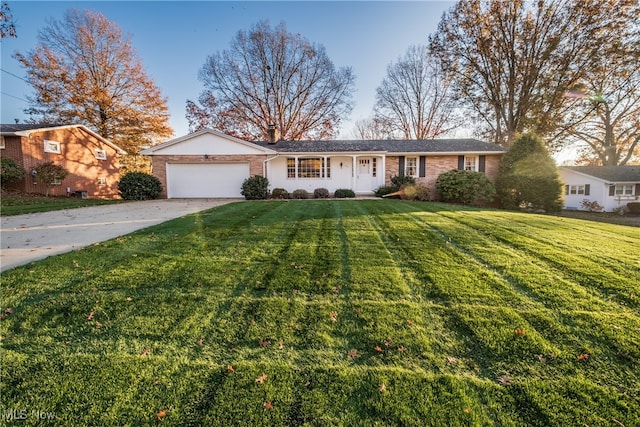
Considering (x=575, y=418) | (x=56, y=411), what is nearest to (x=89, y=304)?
(x=56, y=411)

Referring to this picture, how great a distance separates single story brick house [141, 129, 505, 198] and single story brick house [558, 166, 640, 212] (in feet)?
38.5

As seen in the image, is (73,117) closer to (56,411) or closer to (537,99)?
(56,411)

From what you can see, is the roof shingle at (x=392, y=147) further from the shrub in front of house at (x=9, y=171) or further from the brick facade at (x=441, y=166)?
the shrub in front of house at (x=9, y=171)

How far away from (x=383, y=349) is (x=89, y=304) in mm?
3239

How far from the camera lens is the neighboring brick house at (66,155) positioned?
14828 mm

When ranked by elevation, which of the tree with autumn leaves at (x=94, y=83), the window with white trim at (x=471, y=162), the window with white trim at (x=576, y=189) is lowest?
the window with white trim at (x=576, y=189)

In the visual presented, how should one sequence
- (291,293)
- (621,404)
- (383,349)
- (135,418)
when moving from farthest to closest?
(291,293) → (383,349) → (621,404) → (135,418)

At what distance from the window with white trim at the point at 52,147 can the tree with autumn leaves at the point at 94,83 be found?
686cm

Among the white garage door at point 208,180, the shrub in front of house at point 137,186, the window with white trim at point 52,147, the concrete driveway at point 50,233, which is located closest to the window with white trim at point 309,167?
the white garage door at point 208,180

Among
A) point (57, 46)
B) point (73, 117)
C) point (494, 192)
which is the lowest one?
point (494, 192)

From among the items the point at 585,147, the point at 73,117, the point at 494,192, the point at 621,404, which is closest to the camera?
the point at 621,404

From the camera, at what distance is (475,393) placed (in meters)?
1.90

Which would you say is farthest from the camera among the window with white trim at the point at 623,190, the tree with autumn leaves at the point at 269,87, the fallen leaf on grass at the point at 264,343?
the tree with autumn leaves at the point at 269,87

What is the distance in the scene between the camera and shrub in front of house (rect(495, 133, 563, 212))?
A: 14.2 m
